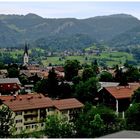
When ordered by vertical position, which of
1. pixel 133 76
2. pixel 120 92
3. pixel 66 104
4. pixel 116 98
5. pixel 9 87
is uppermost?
pixel 120 92

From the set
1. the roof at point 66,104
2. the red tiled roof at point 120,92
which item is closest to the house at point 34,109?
the roof at point 66,104

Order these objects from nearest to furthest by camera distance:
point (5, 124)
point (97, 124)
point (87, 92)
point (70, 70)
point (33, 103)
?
1. point (97, 124)
2. point (5, 124)
3. point (33, 103)
4. point (87, 92)
5. point (70, 70)

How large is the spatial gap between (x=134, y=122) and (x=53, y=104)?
7.26m

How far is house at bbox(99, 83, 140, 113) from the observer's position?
34.5 m

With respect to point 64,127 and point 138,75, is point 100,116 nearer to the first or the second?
point 64,127

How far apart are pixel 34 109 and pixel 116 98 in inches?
268

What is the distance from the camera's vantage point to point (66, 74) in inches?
2044

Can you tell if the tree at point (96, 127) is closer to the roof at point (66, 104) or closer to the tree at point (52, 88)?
the roof at point (66, 104)

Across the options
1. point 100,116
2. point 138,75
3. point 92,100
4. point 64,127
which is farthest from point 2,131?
point 138,75

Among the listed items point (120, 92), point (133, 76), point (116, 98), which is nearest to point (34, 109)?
point (116, 98)

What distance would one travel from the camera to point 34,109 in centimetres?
3098

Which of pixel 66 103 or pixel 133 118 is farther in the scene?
pixel 66 103

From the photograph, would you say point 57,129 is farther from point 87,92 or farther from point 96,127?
point 87,92

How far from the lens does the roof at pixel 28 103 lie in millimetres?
30237
